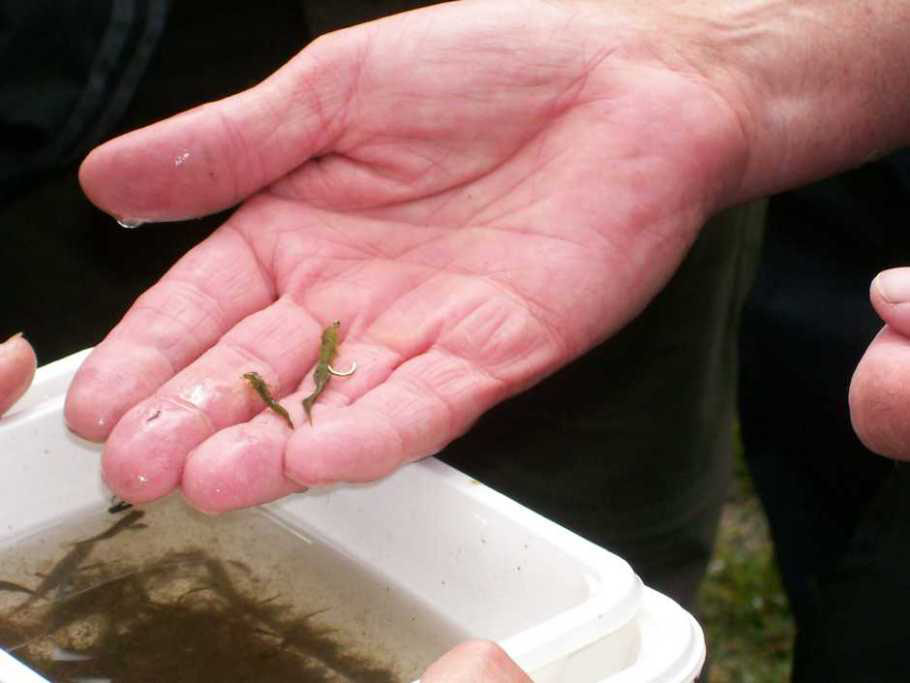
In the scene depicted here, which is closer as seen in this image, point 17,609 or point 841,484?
point 17,609

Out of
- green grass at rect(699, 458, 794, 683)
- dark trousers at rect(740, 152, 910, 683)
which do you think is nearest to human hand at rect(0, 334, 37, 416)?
dark trousers at rect(740, 152, 910, 683)

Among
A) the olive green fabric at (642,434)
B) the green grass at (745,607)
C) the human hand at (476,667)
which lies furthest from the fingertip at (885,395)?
the green grass at (745,607)

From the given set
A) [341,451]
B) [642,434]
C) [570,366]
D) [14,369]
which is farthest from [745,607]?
[14,369]

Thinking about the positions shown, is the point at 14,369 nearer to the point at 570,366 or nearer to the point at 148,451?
the point at 148,451

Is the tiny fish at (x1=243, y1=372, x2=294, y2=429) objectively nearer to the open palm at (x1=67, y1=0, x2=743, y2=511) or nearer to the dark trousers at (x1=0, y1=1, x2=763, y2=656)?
the open palm at (x1=67, y1=0, x2=743, y2=511)

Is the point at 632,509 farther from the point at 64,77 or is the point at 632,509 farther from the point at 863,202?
the point at 64,77

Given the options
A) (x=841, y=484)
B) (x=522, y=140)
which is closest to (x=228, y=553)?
(x=522, y=140)
